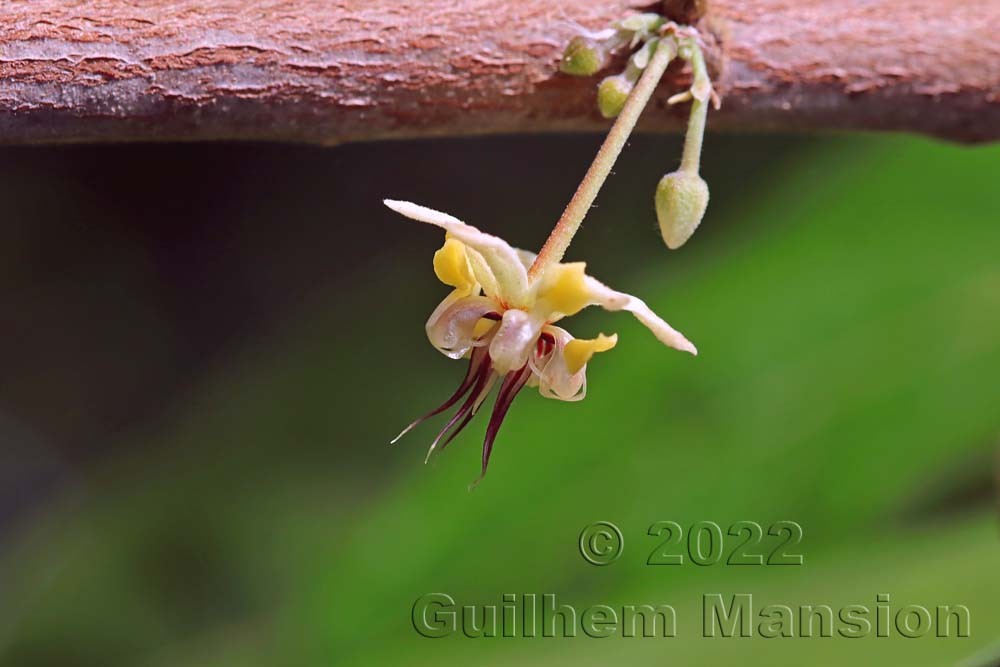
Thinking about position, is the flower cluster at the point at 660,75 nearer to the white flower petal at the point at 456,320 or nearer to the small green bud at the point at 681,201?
the small green bud at the point at 681,201

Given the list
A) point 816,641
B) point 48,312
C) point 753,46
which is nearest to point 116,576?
point 48,312

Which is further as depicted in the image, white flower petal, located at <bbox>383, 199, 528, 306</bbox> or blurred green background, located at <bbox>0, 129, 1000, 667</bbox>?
blurred green background, located at <bbox>0, 129, 1000, 667</bbox>

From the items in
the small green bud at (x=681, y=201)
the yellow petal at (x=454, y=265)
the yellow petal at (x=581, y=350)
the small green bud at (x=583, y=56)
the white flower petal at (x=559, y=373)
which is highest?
the small green bud at (x=583, y=56)

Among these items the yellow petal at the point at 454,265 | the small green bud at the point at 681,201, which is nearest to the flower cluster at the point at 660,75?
the small green bud at the point at 681,201

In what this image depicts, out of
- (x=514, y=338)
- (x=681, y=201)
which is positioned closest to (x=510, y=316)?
(x=514, y=338)

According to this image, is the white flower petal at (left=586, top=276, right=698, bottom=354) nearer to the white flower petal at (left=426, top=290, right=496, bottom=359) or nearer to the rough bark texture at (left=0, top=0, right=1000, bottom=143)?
the white flower petal at (left=426, top=290, right=496, bottom=359)

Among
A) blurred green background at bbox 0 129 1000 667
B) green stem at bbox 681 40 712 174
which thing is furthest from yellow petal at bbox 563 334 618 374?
blurred green background at bbox 0 129 1000 667
